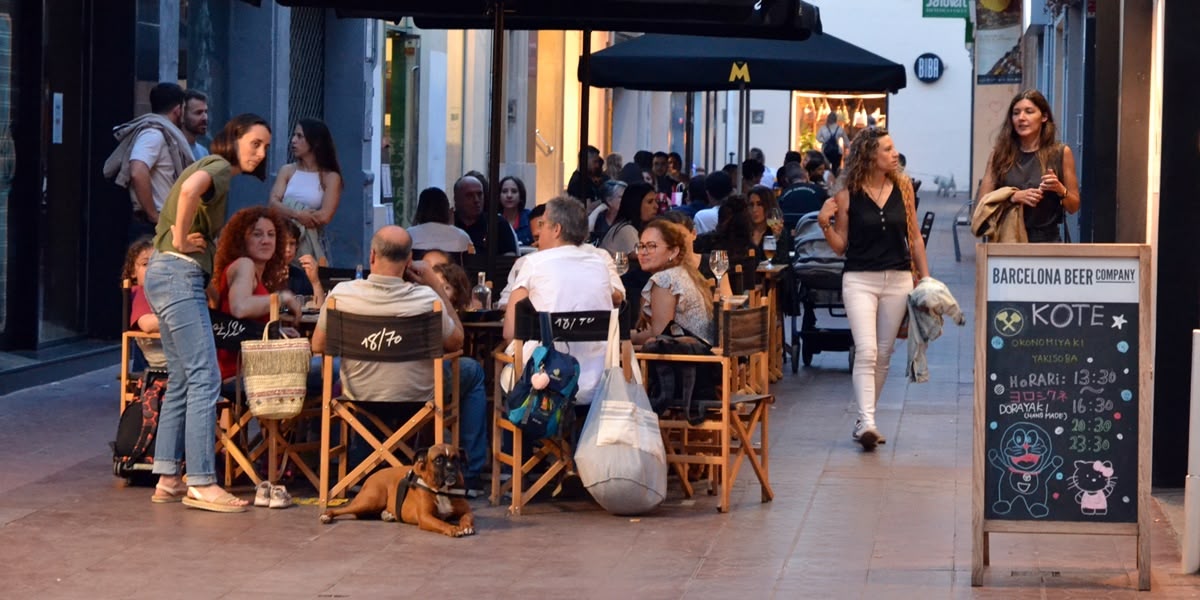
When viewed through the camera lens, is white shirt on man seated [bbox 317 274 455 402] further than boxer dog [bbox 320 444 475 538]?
Yes

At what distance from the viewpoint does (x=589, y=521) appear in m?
8.30

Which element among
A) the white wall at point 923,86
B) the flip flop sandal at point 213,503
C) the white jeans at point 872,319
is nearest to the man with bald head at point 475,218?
the white jeans at point 872,319

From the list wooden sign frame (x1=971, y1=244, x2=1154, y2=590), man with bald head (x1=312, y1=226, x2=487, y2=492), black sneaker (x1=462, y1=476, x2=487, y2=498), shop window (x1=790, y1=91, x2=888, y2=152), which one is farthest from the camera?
shop window (x1=790, y1=91, x2=888, y2=152)

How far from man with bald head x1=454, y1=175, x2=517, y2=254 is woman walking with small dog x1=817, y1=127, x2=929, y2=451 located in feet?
8.72

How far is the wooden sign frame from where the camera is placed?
6930 millimetres

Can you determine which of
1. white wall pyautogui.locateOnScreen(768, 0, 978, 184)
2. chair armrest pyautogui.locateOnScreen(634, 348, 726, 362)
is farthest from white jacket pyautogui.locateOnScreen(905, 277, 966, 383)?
white wall pyautogui.locateOnScreen(768, 0, 978, 184)

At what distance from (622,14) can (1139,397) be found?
5.58m

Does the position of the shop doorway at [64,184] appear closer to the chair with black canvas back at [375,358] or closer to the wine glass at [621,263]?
the wine glass at [621,263]

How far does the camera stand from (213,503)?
8.30 meters

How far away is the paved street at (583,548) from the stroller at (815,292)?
12.4 ft

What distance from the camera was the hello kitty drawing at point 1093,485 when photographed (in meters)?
6.98

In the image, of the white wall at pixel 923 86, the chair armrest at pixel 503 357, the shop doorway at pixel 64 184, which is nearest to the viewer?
the chair armrest at pixel 503 357

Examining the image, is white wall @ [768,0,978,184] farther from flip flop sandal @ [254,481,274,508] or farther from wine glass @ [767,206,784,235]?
flip flop sandal @ [254,481,274,508]

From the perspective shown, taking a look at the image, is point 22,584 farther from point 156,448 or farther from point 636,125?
point 636,125
